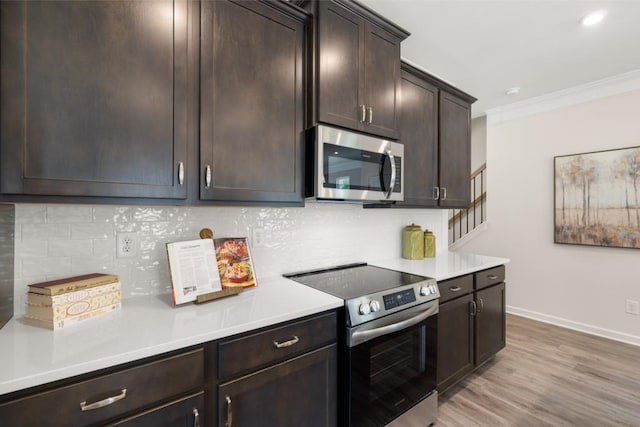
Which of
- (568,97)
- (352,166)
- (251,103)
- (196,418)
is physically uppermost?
(568,97)

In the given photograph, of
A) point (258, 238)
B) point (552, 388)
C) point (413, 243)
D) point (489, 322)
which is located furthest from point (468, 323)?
point (258, 238)

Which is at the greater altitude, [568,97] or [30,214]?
[568,97]

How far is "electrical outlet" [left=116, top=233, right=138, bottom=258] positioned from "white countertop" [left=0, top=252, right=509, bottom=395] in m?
0.22

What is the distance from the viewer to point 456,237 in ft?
16.6

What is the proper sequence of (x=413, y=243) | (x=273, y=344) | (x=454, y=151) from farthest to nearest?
(x=454, y=151)
(x=413, y=243)
(x=273, y=344)

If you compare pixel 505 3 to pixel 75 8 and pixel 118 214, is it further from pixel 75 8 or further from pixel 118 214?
pixel 118 214

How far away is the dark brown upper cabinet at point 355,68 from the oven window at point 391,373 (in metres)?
1.26

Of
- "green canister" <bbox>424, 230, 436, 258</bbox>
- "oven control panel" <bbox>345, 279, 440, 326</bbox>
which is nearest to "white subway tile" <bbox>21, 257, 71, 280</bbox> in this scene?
"oven control panel" <bbox>345, 279, 440, 326</bbox>

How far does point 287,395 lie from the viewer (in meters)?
1.25

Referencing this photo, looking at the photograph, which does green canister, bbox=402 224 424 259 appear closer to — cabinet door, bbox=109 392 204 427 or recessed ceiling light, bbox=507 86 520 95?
cabinet door, bbox=109 392 204 427

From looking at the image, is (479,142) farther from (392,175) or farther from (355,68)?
(355,68)

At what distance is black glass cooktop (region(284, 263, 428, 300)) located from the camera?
5.19ft

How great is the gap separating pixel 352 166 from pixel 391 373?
120cm

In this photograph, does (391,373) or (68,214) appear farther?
(391,373)
